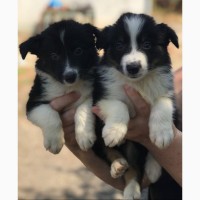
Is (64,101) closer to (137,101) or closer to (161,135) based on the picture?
(137,101)

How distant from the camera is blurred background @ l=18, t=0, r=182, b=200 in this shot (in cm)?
312

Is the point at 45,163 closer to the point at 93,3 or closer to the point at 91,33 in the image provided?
the point at 93,3

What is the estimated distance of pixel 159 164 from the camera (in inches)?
109

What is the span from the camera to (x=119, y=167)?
2596 millimetres

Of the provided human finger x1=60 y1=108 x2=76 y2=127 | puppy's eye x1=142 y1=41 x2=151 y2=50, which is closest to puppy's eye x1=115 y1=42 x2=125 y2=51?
puppy's eye x1=142 y1=41 x2=151 y2=50

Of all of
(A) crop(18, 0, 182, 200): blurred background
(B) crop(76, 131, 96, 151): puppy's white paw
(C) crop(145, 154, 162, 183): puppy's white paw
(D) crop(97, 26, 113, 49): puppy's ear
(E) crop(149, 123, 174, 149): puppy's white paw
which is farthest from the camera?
(A) crop(18, 0, 182, 200): blurred background

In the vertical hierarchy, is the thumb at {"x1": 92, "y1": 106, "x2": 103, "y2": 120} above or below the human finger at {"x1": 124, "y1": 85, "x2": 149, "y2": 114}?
below

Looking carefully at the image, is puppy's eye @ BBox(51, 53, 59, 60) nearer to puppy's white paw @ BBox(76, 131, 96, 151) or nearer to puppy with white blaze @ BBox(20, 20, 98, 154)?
puppy with white blaze @ BBox(20, 20, 98, 154)

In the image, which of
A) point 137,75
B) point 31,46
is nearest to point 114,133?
point 137,75

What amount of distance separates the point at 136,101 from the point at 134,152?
0.34 meters

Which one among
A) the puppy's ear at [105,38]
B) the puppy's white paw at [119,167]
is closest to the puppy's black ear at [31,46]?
the puppy's ear at [105,38]

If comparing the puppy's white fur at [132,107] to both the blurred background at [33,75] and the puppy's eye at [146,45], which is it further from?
the blurred background at [33,75]

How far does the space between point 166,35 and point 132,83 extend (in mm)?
324
